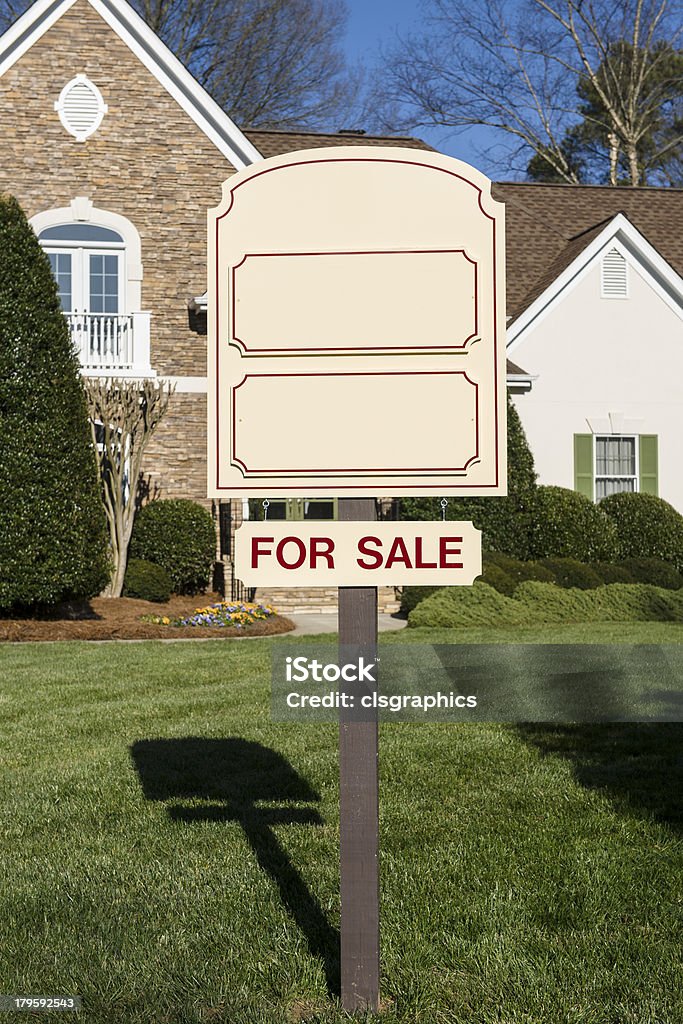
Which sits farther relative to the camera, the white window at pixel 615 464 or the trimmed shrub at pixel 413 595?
the white window at pixel 615 464

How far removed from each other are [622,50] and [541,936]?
35.3 metres

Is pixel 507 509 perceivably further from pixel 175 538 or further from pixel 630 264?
pixel 630 264

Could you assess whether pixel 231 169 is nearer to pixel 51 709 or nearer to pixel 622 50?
pixel 51 709

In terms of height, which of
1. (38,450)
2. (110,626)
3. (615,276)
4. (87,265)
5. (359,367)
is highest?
(615,276)

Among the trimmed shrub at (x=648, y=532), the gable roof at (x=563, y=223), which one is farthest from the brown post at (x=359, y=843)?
the gable roof at (x=563, y=223)

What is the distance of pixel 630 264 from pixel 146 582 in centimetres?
1141

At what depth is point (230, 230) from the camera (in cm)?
370

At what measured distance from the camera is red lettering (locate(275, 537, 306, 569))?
367cm

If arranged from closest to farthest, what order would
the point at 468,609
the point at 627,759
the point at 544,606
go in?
the point at 627,759, the point at 468,609, the point at 544,606

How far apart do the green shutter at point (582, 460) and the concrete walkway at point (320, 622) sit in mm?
5266

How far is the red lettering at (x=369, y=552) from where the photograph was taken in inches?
143

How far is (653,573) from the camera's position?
18391 millimetres

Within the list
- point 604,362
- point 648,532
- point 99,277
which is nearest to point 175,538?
point 99,277

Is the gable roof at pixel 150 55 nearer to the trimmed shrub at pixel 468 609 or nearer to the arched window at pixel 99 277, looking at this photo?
the arched window at pixel 99 277
